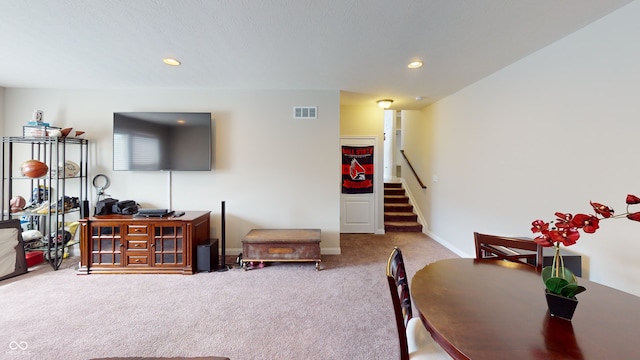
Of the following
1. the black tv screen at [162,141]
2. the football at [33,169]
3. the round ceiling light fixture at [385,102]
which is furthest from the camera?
the round ceiling light fixture at [385,102]

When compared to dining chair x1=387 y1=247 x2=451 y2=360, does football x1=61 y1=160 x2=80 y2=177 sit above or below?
above

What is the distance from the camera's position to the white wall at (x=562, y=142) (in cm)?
178

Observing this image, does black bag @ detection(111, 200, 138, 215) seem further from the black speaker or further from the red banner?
the red banner

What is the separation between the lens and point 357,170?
5.09 m

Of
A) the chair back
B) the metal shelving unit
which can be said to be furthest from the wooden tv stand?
the chair back

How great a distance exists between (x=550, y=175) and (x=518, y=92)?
38.5 inches

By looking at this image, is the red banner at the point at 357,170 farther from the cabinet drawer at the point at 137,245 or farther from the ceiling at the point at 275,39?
the cabinet drawer at the point at 137,245

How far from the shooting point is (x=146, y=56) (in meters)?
2.56

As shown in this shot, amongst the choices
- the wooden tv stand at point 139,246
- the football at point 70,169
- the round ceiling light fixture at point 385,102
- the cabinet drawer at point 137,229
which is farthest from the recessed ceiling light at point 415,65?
the football at point 70,169

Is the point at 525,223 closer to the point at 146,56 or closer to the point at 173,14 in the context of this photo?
the point at 173,14

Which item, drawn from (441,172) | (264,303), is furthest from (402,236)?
(264,303)

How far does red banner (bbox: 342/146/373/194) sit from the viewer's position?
506 centimetres

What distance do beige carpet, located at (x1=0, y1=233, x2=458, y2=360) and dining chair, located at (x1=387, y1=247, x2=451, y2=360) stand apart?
0.64 metres

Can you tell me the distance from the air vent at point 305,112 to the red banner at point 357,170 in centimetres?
157
